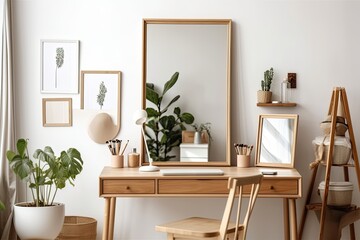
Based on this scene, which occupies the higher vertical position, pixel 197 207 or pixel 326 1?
pixel 326 1

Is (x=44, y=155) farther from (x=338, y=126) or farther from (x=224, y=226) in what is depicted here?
(x=338, y=126)

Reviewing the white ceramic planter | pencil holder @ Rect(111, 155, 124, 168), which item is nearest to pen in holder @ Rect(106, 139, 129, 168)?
pencil holder @ Rect(111, 155, 124, 168)

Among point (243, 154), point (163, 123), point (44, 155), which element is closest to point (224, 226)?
point (243, 154)

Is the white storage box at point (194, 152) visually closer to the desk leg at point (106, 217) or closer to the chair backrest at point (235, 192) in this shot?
the desk leg at point (106, 217)

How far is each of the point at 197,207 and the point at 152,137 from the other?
2.15 ft

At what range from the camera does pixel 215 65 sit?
15.6ft

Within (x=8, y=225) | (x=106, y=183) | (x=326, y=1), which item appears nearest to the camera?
(x=106, y=183)

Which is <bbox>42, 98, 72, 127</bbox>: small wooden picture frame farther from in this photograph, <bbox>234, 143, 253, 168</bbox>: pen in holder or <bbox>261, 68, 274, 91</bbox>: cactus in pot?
<bbox>261, 68, 274, 91</bbox>: cactus in pot

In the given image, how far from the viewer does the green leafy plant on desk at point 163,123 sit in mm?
4734

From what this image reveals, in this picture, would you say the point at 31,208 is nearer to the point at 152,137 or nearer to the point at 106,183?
the point at 106,183

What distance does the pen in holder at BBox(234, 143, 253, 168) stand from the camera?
182 inches

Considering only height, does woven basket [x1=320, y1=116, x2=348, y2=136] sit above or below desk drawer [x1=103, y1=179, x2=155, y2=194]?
above

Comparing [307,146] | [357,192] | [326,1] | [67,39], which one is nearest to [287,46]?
[326,1]

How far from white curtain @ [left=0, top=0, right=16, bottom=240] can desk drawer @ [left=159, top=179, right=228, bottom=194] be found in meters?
1.20
